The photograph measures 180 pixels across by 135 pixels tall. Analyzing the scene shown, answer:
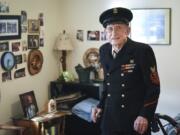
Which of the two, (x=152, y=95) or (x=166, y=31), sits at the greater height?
(x=166, y=31)

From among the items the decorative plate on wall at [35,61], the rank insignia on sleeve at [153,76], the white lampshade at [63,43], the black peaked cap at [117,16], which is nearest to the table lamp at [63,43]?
the white lampshade at [63,43]

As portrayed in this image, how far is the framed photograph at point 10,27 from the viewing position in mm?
3112

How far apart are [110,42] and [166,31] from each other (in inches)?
63.5

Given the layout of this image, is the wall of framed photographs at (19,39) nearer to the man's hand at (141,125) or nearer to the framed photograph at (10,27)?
the framed photograph at (10,27)

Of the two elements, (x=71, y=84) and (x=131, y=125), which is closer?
(x=131, y=125)

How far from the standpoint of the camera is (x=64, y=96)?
3768mm

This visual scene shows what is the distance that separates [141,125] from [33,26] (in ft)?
6.53

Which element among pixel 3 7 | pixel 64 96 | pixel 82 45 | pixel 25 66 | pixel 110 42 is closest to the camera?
pixel 110 42

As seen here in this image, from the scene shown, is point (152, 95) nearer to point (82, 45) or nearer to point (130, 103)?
point (130, 103)

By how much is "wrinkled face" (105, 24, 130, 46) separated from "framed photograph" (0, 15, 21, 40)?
4.37 ft

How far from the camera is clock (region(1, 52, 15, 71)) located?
315 cm

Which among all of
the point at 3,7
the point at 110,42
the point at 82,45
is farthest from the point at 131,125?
the point at 82,45

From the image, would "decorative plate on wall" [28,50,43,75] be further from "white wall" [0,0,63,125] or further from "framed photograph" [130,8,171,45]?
"framed photograph" [130,8,171,45]

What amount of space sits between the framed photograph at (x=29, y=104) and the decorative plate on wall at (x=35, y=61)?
255 millimetres
